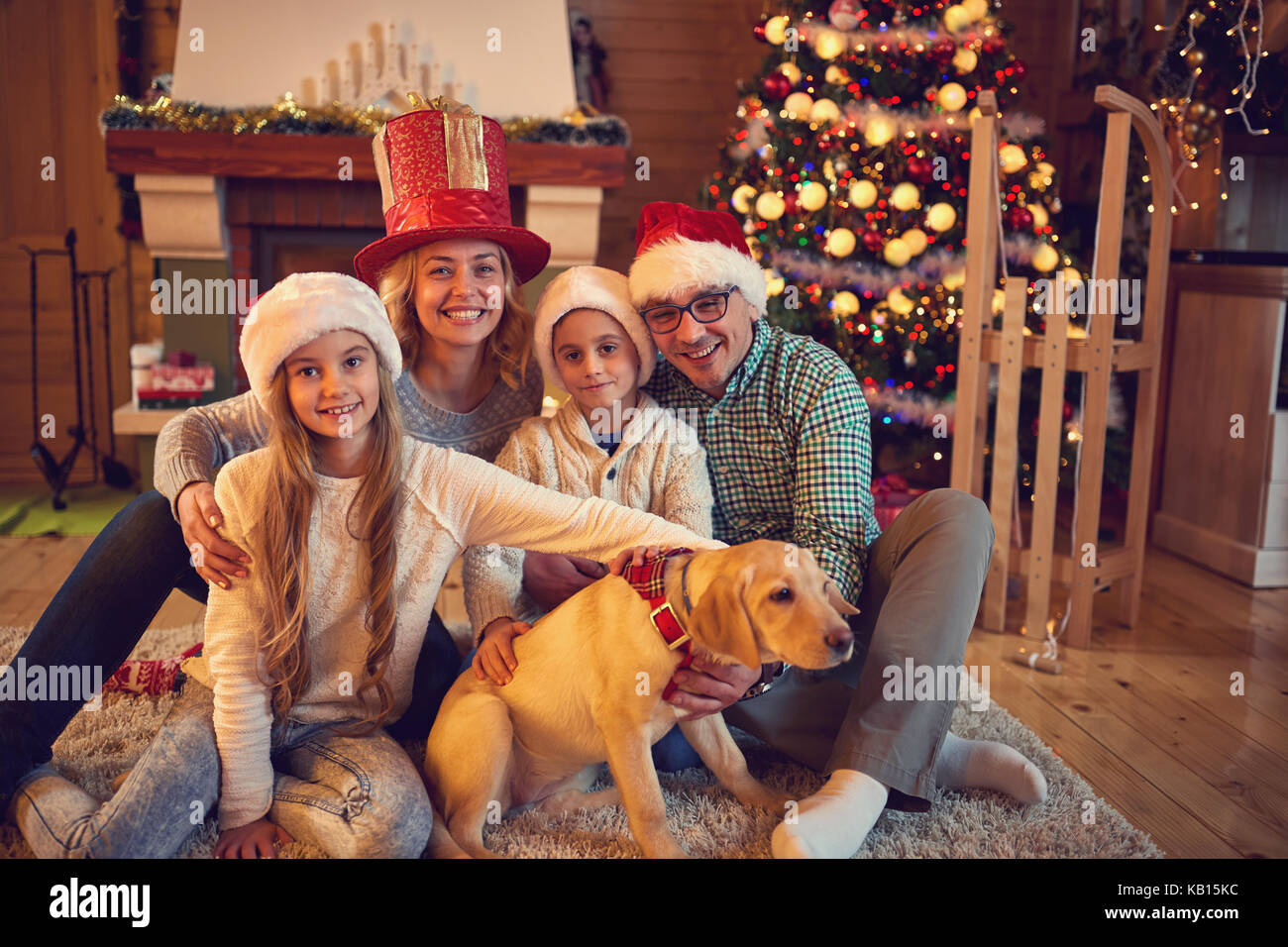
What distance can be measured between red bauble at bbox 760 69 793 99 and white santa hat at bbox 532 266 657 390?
1.93m

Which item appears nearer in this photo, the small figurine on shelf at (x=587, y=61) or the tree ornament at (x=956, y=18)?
the tree ornament at (x=956, y=18)

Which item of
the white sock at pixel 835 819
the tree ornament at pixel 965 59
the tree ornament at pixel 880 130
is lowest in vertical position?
the white sock at pixel 835 819

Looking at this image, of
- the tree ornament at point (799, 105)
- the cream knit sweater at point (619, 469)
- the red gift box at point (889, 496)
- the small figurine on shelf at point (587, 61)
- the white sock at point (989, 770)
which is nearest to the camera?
the white sock at point (989, 770)

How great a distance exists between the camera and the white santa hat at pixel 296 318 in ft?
5.01

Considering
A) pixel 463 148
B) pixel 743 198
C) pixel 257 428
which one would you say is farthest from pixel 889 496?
pixel 257 428

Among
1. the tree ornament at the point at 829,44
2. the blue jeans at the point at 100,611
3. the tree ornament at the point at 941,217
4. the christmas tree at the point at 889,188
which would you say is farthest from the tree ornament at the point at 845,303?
the blue jeans at the point at 100,611

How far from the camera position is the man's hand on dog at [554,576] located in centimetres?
192

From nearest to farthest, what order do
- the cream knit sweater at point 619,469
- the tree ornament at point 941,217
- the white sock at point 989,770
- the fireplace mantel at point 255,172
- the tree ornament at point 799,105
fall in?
1. the white sock at point 989,770
2. the cream knit sweater at point 619,469
3. the tree ornament at point 941,217
4. the tree ornament at point 799,105
5. the fireplace mantel at point 255,172

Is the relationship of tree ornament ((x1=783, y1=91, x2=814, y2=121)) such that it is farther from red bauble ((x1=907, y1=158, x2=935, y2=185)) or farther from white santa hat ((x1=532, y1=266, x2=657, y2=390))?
white santa hat ((x1=532, y1=266, x2=657, y2=390))

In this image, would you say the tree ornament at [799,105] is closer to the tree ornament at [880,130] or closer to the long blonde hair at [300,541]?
the tree ornament at [880,130]

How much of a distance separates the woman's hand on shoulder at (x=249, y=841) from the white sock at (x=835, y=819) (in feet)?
2.40

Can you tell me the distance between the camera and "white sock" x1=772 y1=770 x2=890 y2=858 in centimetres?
145

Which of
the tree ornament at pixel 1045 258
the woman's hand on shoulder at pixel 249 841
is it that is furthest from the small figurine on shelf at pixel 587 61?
the woman's hand on shoulder at pixel 249 841

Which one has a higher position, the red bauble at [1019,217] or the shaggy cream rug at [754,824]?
the red bauble at [1019,217]
